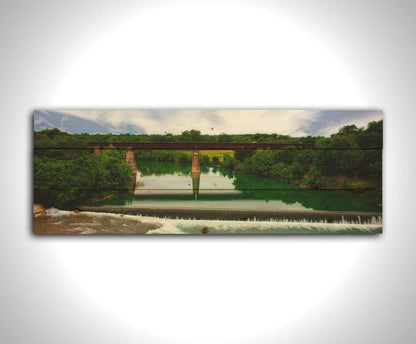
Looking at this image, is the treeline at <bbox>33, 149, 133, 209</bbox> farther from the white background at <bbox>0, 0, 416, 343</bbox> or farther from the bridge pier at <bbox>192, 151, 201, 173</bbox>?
Answer: the bridge pier at <bbox>192, 151, 201, 173</bbox>

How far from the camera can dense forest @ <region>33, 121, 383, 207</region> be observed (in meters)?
2.14

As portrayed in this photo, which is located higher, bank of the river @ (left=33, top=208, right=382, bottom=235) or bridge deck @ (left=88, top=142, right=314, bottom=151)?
bridge deck @ (left=88, top=142, right=314, bottom=151)

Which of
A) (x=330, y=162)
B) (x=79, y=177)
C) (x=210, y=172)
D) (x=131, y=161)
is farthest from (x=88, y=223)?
(x=330, y=162)

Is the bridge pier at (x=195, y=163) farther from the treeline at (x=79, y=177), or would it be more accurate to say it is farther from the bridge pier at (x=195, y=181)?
the treeline at (x=79, y=177)

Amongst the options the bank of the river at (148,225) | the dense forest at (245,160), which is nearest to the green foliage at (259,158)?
the dense forest at (245,160)

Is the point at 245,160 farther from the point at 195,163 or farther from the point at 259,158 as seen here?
the point at 195,163

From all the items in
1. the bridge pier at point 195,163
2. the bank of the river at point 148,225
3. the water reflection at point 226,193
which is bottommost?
the bank of the river at point 148,225

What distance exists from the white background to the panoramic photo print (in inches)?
3.0

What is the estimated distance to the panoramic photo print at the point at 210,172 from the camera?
2131mm

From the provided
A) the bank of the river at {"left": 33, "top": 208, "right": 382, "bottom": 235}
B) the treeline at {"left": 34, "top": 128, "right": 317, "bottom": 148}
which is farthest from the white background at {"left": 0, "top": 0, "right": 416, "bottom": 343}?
the treeline at {"left": 34, "top": 128, "right": 317, "bottom": 148}

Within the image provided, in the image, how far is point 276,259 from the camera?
215 cm
